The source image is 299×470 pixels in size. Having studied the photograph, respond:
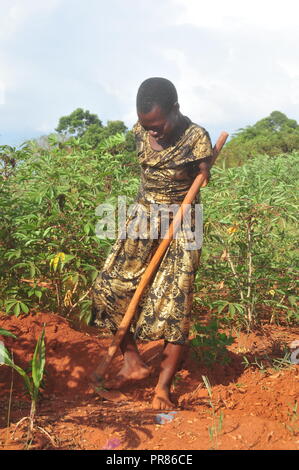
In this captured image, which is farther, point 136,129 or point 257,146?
point 257,146

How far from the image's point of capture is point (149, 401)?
2.86 metres

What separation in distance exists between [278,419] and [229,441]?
1.81 feet

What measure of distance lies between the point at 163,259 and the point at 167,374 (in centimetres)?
60

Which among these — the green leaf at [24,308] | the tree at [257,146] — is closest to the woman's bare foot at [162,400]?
the green leaf at [24,308]

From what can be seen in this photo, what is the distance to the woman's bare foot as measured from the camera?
268 cm

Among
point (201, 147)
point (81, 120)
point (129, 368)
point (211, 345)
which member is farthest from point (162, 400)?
point (81, 120)

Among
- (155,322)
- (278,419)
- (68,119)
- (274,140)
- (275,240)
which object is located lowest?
(278,419)

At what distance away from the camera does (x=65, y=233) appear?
3395 millimetres

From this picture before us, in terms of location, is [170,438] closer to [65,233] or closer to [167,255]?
[167,255]

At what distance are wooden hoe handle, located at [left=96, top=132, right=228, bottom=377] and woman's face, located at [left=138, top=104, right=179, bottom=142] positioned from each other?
271 mm

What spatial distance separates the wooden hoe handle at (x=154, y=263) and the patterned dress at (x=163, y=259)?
7cm

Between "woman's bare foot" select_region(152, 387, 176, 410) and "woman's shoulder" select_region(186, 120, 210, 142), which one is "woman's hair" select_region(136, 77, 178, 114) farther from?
"woman's bare foot" select_region(152, 387, 176, 410)

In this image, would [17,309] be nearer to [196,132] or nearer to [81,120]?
[196,132]
